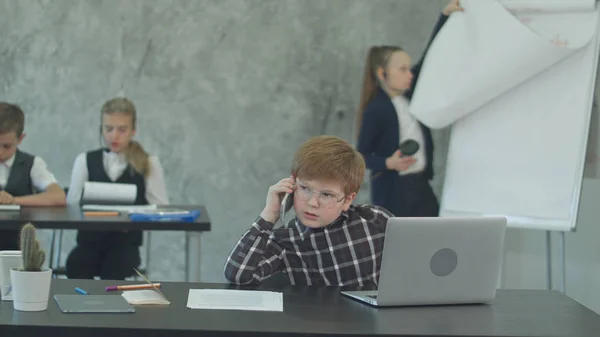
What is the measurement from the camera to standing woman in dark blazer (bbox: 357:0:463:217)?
13.8 feet

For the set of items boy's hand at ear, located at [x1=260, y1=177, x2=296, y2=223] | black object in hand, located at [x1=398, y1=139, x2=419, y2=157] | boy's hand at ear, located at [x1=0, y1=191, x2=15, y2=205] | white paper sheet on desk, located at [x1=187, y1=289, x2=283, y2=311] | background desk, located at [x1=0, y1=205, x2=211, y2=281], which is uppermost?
black object in hand, located at [x1=398, y1=139, x2=419, y2=157]

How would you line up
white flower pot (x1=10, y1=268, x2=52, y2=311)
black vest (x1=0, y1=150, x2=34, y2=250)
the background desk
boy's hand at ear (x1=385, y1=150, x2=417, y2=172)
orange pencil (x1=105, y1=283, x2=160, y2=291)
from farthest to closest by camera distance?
1. boy's hand at ear (x1=385, y1=150, x2=417, y2=172)
2. black vest (x1=0, y1=150, x2=34, y2=250)
3. the background desk
4. orange pencil (x1=105, y1=283, x2=160, y2=291)
5. white flower pot (x1=10, y1=268, x2=52, y2=311)

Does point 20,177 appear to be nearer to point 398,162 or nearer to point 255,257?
point 398,162

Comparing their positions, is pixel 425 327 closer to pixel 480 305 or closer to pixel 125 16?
pixel 480 305

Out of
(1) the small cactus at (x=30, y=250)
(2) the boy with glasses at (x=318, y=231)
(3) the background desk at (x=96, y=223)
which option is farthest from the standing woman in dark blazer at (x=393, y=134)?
(1) the small cactus at (x=30, y=250)

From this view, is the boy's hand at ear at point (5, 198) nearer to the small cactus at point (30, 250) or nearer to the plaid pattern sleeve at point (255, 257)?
the plaid pattern sleeve at point (255, 257)

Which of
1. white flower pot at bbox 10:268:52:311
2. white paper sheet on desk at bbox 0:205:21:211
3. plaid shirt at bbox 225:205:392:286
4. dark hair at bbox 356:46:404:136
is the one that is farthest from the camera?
dark hair at bbox 356:46:404:136

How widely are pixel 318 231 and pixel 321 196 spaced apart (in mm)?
145

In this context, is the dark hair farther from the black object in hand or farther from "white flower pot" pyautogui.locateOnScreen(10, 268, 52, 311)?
"white flower pot" pyautogui.locateOnScreen(10, 268, 52, 311)

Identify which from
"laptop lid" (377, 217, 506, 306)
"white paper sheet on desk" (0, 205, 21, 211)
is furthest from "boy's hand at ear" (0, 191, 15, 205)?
"laptop lid" (377, 217, 506, 306)

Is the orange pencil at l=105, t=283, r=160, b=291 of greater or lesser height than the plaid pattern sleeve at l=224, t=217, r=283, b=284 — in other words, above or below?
A: below

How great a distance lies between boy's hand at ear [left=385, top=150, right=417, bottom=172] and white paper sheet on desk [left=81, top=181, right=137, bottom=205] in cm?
135

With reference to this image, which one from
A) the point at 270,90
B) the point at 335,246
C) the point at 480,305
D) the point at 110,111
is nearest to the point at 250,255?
the point at 335,246

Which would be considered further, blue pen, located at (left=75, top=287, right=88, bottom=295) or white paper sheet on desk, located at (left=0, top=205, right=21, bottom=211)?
white paper sheet on desk, located at (left=0, top=205, right=21, bottom=211)
